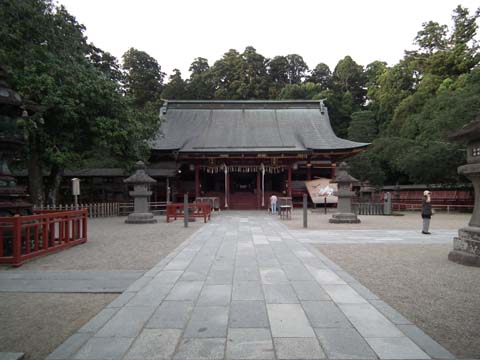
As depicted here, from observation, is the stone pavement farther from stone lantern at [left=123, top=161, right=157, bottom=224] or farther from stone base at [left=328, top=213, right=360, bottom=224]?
stone lantern at [left=123, top=161, right=157, bottom=224]

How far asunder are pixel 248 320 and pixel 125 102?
14.5m

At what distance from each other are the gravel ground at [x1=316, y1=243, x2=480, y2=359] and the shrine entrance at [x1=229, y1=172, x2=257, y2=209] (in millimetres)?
13839

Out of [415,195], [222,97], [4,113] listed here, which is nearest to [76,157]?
[4,113]


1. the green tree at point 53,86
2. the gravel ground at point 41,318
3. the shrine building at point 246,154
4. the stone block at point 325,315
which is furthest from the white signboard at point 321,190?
the gravel ground at point 41,318

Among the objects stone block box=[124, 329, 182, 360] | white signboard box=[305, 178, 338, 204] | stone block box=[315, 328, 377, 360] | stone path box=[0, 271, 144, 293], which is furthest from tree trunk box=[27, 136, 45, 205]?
white signboard box=[305, 178, 338, 204]

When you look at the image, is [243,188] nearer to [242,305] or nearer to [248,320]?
[242,305]

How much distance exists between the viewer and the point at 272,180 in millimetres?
22078

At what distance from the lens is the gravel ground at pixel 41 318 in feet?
8.68

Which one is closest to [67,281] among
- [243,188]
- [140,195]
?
[140,195]

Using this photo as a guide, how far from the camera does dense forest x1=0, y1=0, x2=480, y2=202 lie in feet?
38.3

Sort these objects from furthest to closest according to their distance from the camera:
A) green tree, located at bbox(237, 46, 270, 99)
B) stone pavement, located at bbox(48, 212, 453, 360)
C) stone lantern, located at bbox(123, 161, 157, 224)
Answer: green tree, located at bbox(237, 46, 270, 99), stone lantern, located at bbox(123, 161, 157, 224), stone pavement, located at bbox(48, 212, 453, 360)

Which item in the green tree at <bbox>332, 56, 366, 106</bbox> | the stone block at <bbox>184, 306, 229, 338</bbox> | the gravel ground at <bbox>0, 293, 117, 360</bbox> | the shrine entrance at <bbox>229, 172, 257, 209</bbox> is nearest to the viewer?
the gravel ground at <bbox>0, 293, 117, 360</bbox>

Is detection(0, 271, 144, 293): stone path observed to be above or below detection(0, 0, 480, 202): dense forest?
below

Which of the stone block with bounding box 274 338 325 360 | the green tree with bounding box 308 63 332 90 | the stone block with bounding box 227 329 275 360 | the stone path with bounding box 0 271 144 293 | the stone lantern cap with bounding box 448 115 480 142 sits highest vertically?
the green tree with bounding box 308 63 332 90
